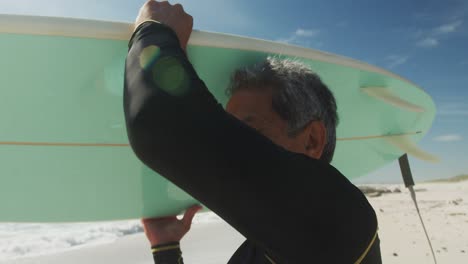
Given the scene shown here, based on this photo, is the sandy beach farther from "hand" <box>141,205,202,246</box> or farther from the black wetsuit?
the black wetsuit

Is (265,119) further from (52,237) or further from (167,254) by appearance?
(52,237)

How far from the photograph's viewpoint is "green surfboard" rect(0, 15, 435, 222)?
102 cm

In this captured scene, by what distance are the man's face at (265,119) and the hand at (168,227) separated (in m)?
0.72

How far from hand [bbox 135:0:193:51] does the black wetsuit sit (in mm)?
114

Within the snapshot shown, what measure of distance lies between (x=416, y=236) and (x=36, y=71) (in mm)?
5085

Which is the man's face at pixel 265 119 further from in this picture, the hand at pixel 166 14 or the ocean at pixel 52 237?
the ocean at pixel 52 237

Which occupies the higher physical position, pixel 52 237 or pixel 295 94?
pixel 295 94

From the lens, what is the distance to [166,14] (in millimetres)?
784

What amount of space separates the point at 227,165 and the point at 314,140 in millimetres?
430

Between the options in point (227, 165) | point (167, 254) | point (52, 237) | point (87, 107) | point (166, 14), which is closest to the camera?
point (227, 165)

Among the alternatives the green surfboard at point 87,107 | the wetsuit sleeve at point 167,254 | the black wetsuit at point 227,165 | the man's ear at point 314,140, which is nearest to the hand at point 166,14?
the black wetsuit at point 227,165

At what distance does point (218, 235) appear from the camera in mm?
5078

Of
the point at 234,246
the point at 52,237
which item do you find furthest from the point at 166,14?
the point at 52,237

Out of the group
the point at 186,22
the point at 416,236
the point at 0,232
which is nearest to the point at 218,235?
the point at 416,236
